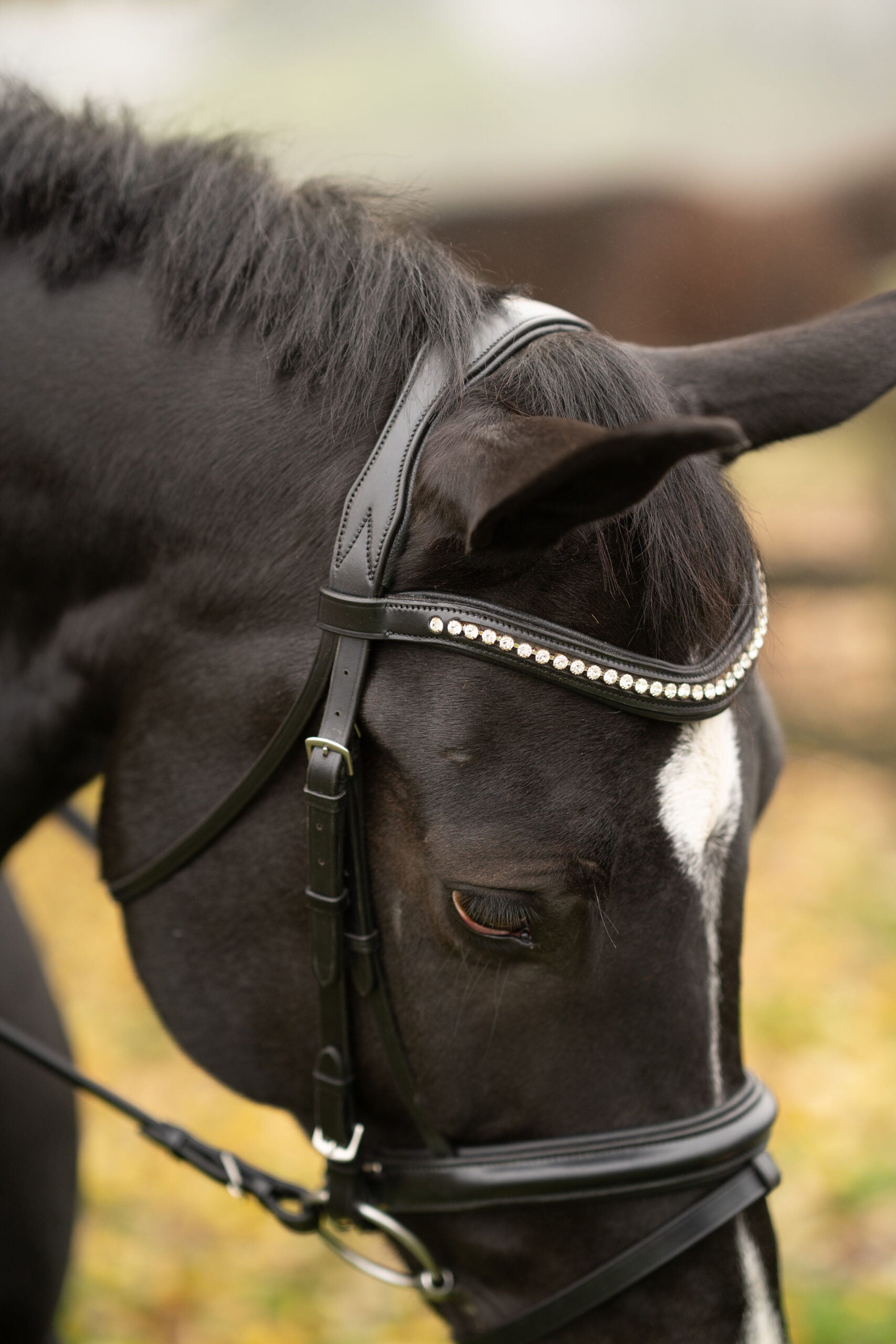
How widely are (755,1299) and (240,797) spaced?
94 cm

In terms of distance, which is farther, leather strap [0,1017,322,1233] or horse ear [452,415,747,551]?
leather strap [0,1017,322,1233]

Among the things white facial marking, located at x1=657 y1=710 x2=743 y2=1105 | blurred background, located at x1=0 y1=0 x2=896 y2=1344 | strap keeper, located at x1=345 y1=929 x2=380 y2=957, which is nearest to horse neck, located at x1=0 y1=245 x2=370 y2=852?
strap keeper, located at x1=345 y1=929 x2=380 y2=957

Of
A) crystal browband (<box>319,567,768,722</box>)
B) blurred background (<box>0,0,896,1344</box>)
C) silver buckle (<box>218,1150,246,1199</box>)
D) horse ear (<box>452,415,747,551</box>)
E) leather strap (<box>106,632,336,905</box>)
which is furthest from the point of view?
blurred background (<box>0,0,896,1344</box>)

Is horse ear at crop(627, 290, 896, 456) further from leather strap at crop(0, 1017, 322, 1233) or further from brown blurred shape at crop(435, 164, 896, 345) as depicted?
leather strap at crop(0, 1017, 322, 1233)

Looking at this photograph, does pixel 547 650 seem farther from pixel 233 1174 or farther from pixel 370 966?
pixel 233 1174

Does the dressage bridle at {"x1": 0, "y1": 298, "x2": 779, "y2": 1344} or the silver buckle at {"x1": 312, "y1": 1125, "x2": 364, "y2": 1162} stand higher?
the dressage bridle at {"x1": 0, "y1": 298, "x2": 779, "y2": 1344}

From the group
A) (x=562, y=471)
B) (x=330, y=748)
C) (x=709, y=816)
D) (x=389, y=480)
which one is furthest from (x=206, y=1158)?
(x=562, y=471)

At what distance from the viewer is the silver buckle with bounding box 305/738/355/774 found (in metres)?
1.31

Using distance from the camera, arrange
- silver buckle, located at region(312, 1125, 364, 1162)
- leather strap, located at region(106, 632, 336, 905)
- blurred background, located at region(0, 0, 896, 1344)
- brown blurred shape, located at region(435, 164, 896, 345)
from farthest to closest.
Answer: blurred background, located at region(0, 0, 896, 1344), brown blurred shape, located at region(435, 164, 896, 345), silver buckle, located at region(312, 1125, 364, 1162), leather strap, located at region(106, 632, 336, 905)

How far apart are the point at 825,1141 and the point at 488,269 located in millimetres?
3489

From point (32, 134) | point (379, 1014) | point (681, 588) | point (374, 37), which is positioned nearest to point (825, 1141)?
point (379, 1014)

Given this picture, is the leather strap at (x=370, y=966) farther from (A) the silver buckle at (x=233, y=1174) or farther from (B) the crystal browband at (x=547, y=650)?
(A) the silver buckle at (x=233, y=1174)

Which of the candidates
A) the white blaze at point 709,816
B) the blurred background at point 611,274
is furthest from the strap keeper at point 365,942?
the blurred background at point 611,274

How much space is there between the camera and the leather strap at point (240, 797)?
133 centimetres
